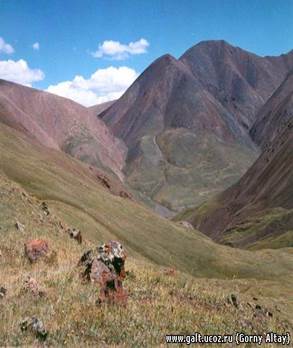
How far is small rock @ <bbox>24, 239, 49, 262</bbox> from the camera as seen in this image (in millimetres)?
19875

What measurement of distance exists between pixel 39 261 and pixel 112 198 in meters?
71.2

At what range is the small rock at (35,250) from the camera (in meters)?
19.9

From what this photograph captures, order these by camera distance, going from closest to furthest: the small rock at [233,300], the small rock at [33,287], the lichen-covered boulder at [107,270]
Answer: the small rock at [33,287]
the lichen-covered boulder at [107,270]
the small rock at [233,300]

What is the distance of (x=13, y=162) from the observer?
8275 cm

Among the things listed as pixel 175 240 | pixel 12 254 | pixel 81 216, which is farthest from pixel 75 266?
pixel 175 240

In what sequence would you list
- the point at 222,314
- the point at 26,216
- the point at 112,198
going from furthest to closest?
the point at 112,198
the point at 26,216
the point at 222,314

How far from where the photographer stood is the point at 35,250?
790 inches

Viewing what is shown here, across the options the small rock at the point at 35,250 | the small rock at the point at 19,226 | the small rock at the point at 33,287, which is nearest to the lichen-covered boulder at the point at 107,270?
the small rock at the point at 33,287

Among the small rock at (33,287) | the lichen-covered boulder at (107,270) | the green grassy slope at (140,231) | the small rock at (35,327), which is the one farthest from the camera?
the green grassy slope at (140,231)

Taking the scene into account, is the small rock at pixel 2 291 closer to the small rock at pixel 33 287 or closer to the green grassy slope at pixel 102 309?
the green grassy slope at pixel 102 309

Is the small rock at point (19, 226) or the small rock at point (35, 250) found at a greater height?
the small rock at point (35, 250)

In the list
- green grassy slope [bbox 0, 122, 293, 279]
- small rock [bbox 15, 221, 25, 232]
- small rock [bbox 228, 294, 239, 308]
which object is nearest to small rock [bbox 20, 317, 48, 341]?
small rock [bbox 228, 294, 239, 308]

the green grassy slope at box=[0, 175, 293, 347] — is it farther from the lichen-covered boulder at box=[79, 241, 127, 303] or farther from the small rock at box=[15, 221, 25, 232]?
the small rock at box=[15, 221, 25, 232]

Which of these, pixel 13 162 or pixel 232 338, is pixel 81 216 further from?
pixel 232 338
